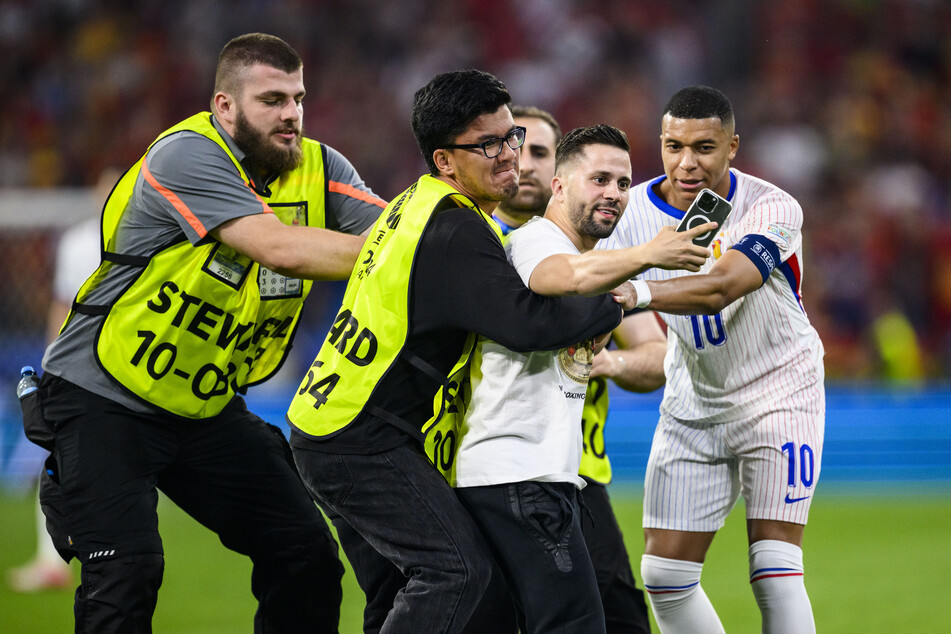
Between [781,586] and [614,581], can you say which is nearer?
[781,586]

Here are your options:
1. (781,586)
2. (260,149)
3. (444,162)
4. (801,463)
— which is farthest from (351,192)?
(781,586)

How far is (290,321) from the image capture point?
4906 millimetres

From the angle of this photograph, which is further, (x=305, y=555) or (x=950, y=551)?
(x=950, y=551)

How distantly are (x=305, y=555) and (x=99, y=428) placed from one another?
39.3 inches

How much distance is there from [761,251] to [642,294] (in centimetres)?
68

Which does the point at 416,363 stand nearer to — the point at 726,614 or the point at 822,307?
the point at 726,614

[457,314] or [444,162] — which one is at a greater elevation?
[444,162]

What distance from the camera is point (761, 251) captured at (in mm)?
4453

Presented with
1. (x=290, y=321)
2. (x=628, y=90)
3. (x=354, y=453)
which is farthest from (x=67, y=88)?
(x=354, y=453)

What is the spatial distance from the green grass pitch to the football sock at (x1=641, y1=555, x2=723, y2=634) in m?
1.71

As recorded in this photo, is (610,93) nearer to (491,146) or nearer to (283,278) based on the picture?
(283,278)

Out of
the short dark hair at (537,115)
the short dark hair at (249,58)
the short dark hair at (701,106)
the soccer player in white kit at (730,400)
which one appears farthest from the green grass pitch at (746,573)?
the short dark hair at (249,58)

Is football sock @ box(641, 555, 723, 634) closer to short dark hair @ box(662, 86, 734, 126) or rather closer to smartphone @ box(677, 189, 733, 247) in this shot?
smartphone @ box(677, 189, 733, 247)

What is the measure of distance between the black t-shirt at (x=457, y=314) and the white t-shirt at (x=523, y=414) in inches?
7.2
